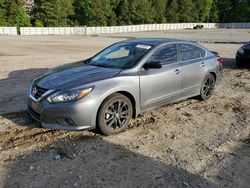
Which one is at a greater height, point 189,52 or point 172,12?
point 172,12

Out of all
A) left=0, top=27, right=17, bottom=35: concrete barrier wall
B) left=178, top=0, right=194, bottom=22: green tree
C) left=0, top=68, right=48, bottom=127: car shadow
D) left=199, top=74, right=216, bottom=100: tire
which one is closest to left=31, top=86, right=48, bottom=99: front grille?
left=0, top=68, right=48, bottom=127: car shadow

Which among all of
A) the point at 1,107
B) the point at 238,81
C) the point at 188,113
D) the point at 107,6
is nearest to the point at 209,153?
the point at 188,113

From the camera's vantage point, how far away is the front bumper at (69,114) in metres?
4.01

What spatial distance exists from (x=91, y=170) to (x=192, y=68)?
3.34 m

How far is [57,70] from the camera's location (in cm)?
501

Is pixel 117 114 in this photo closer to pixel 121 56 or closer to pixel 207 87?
pixel 121 56

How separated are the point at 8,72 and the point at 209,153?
788 centimetres

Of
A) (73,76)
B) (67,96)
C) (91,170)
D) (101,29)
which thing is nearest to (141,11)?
(101,29)

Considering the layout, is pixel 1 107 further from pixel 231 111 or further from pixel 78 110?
pixel 231 111

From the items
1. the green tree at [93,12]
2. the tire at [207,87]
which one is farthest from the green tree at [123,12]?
the tire at [207,87]

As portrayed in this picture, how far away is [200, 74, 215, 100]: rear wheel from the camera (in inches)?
249

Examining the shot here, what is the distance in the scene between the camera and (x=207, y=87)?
21.2 feet

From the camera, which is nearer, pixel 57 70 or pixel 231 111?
pixel 57 70

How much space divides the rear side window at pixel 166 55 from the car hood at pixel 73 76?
2.93 ft
